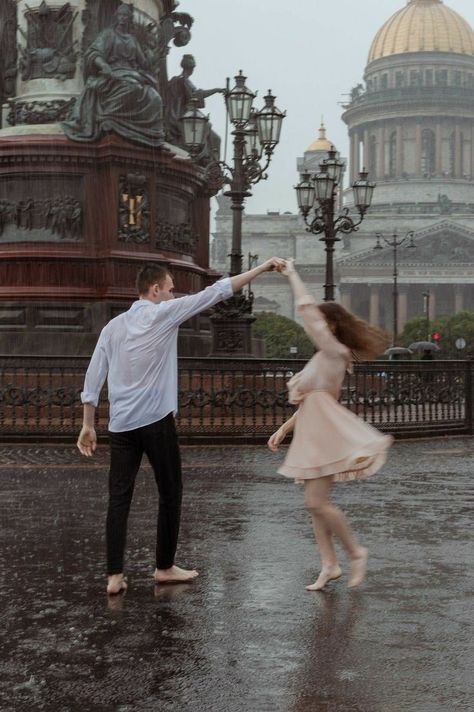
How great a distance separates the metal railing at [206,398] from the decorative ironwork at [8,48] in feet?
15.6

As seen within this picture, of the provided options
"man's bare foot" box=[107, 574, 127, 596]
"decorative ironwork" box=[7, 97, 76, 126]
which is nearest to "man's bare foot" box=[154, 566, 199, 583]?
"man's bare foot" box=[107, 574, 127, 596]

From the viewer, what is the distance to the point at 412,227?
106 metres

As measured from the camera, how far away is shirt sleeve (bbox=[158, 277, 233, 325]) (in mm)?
5922

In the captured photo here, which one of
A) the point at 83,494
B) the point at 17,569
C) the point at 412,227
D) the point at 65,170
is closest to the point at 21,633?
the point at 17,569

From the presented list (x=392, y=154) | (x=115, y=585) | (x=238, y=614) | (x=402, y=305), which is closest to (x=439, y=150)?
(x=392, y=154)

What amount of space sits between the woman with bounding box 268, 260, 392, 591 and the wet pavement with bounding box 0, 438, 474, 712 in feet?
0.93

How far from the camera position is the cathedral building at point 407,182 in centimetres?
10150

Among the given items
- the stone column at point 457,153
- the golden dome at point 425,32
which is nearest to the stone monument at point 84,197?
the stone column at point 457,153

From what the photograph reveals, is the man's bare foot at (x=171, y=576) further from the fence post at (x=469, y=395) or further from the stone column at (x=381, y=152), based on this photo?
the stone column at (x=381, y=152)

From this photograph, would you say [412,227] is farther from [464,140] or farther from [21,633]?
[21,633]

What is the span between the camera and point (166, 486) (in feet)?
20.1

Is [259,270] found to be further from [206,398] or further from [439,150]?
[439,150]

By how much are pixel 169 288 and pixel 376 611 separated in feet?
6.08

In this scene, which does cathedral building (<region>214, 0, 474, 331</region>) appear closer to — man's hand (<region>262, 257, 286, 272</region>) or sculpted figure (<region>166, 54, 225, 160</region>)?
sculpted figure (<region>166, 54, 225, 160</region>)
